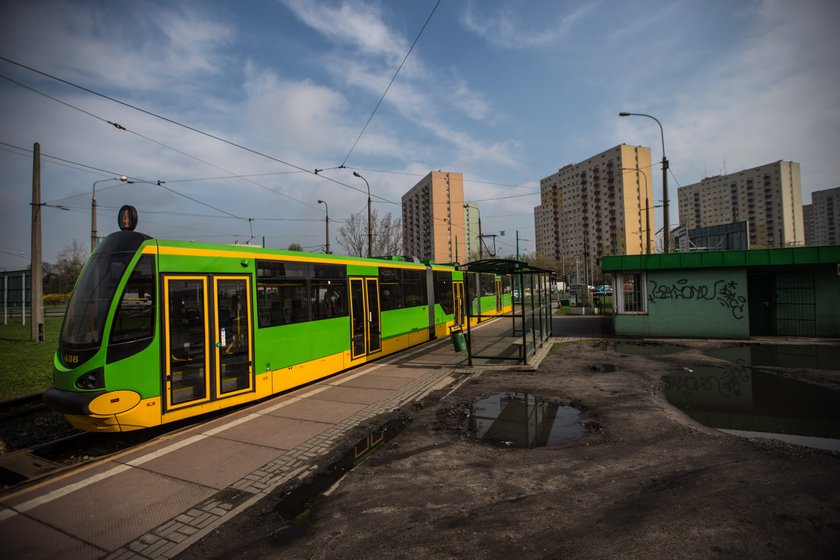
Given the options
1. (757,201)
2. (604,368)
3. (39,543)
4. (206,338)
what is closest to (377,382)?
(206,338)

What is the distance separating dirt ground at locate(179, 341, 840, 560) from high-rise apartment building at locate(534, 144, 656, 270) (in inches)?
3141

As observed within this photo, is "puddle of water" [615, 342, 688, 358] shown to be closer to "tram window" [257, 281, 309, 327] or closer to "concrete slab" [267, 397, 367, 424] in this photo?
"concrete slab" [267, 397, 367, 424]

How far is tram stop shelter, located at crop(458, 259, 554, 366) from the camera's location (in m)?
11.5

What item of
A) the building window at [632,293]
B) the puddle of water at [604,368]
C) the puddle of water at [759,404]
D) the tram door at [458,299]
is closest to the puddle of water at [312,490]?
the puddle of water at [759,404]

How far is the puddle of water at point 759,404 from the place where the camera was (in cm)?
614

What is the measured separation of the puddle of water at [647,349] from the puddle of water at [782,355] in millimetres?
979

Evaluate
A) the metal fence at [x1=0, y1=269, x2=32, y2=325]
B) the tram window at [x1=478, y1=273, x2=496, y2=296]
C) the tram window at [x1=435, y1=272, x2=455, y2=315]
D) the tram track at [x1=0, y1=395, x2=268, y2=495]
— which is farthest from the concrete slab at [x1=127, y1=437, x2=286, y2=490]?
the metal fence at [x1=0, y1=269, x2=32, y2=325]

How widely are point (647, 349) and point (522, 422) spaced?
9.08 metres

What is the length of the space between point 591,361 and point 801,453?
680 cm

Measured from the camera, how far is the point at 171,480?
5113 millimetres

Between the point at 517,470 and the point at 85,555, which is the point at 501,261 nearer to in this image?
the point at 517,470

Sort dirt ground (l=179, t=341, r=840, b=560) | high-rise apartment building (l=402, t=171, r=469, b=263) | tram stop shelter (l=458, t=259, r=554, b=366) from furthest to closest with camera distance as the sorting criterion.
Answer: high-rise apartment building (l=402, t=171, r=469, b=263) < tram stop shelter (l=458, t=259, r=554, b=366) < dirt ground (l=179, t=341, r=840, b=560)

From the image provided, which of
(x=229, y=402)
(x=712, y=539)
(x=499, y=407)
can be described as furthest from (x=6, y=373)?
(x=712, y=539)

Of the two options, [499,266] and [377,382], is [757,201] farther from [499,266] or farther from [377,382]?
[377,382]
